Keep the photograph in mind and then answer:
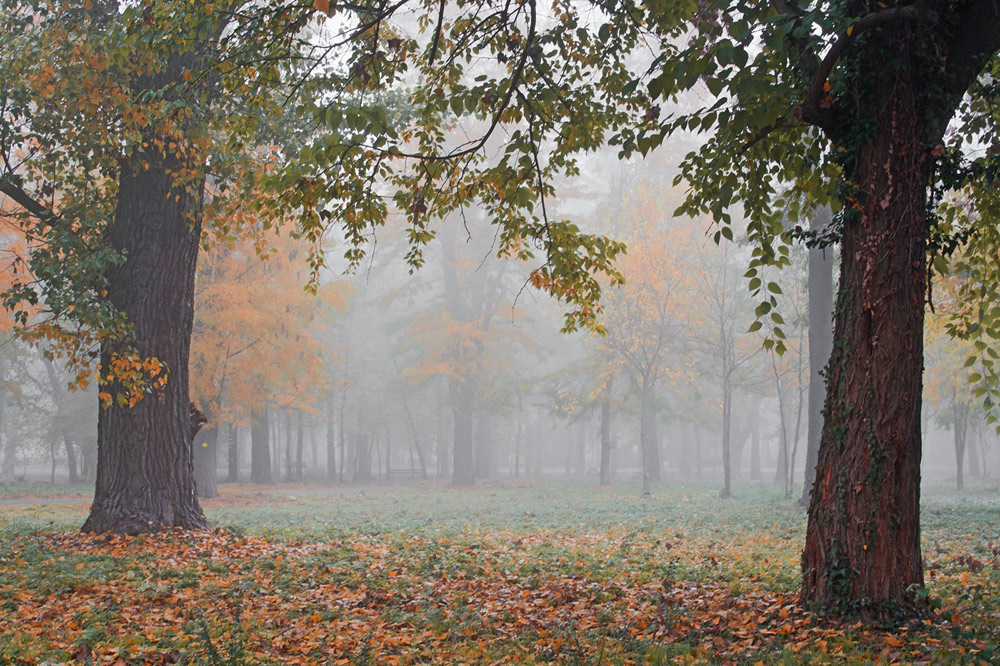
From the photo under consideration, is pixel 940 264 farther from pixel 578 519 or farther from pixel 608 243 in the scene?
pixel 578 519

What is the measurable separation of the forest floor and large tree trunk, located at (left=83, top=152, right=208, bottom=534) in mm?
535

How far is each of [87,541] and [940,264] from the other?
918 centimetres

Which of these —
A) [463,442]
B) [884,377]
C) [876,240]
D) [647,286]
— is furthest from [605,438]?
[876,240]

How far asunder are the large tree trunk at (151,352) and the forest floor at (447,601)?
0.54m

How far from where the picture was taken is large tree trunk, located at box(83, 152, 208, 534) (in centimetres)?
898

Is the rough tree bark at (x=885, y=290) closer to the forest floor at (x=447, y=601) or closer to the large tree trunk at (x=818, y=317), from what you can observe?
the forest floor at (x=447, y=601)

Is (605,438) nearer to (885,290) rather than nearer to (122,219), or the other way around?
(122,219)

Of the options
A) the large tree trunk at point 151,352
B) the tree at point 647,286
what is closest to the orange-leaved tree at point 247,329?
the tree at point 647,286

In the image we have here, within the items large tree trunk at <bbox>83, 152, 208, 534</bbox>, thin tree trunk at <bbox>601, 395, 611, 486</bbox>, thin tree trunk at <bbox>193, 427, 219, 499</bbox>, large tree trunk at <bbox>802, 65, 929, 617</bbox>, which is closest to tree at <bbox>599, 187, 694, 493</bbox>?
thin tree trunk at <bbox>601, 395, 611, 486</bbox>

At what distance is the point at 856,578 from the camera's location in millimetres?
4699

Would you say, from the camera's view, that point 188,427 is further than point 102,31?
Yes

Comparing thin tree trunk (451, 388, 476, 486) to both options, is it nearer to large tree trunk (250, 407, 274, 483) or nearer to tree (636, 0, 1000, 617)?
large tree trunk (250, 407, 274, 483)

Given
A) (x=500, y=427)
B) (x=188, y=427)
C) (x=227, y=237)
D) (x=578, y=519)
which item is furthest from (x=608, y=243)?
(x=500, y=427)

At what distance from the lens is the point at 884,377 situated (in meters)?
4.64
